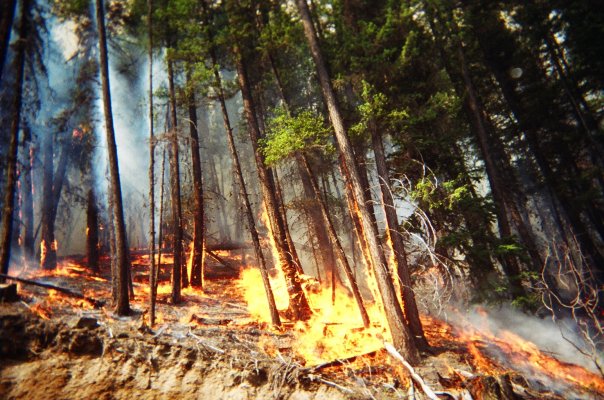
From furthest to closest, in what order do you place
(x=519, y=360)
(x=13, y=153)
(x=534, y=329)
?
(x=534, y=329), (x=13, y=153), (x=519, y=360)

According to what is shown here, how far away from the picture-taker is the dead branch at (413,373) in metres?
5.92

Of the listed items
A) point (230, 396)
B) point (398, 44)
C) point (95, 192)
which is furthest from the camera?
point (95, 192)

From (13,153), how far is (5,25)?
12.9 feet

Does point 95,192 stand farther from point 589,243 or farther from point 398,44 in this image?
point 589,243

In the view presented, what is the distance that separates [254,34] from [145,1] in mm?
5018

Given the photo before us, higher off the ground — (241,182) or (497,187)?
(241,182)

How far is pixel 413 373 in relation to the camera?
259 inches

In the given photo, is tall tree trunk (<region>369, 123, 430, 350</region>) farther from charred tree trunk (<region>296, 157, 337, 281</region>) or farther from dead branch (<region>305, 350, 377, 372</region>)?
charred tree trunk (<region>296, 157, 337, 281</region>)

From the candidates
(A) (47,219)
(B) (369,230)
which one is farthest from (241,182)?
(A) (47,219)

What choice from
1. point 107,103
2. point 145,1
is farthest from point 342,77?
point 145,1

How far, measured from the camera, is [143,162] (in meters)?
31.3

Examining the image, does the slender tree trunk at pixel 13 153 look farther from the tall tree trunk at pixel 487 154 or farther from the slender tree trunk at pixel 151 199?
the tall tree trunk at pixel 487 154

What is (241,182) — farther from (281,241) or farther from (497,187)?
(497,187)

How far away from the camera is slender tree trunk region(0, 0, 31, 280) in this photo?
859 centimetres
